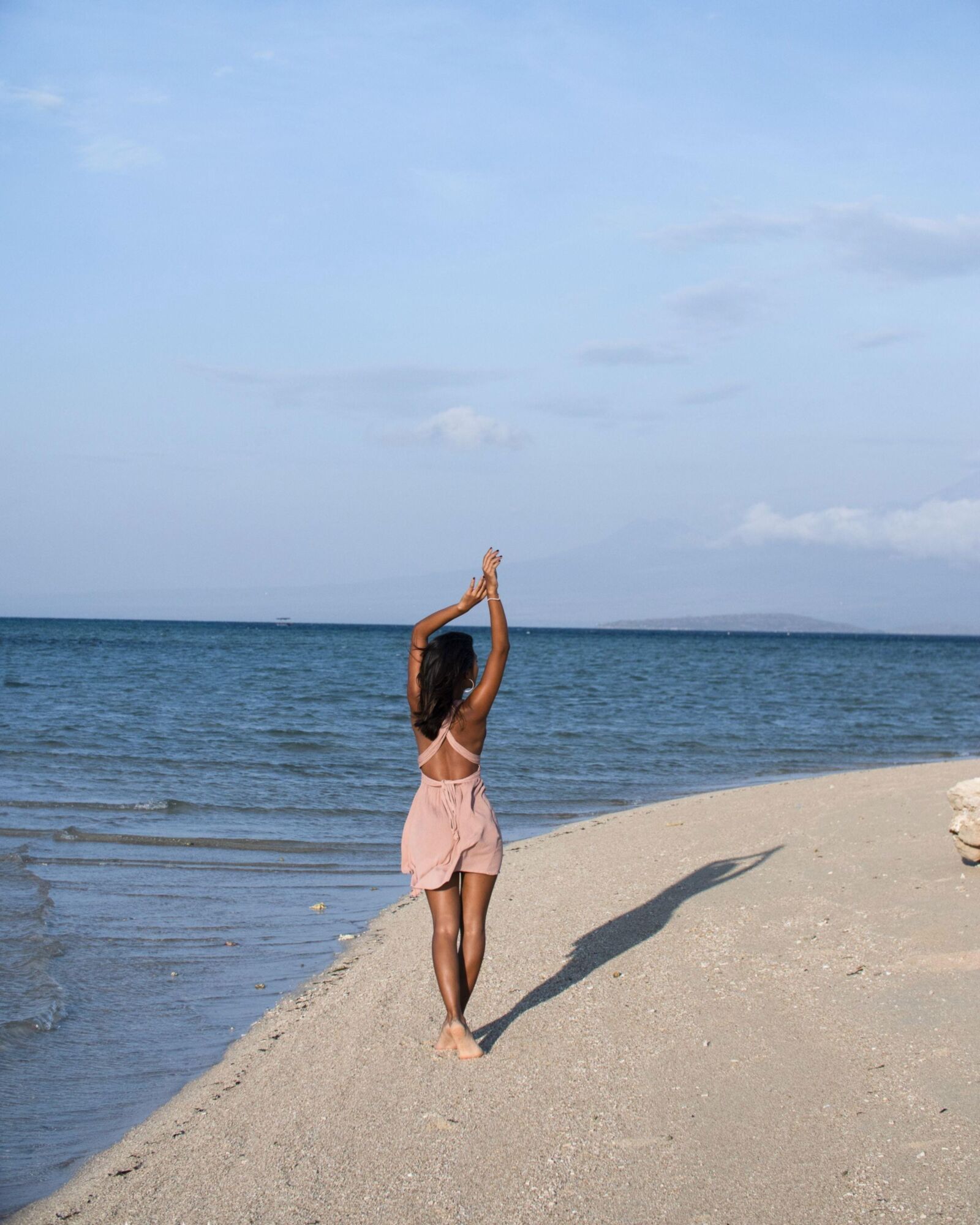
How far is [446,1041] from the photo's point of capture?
4.91m

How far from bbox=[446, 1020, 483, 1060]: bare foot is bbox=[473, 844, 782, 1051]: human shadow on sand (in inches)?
6.4

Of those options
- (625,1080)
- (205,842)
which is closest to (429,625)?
(625,1080)

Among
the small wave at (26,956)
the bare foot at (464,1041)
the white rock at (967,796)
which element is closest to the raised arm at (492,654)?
the bare foot at (464,1041)

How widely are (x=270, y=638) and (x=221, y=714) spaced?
76446 mm

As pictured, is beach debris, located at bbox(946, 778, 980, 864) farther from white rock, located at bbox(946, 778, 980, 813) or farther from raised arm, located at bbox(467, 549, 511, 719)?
raised arm, located at bbox(467, 549, 511, 719)

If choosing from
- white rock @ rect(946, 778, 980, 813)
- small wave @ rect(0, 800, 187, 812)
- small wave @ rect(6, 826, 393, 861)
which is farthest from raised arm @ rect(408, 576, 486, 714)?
small wave @ rect(0, 800, 187, 812)

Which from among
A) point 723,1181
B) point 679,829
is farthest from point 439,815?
point 679,829

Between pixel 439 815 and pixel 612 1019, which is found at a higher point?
pixel 439 815

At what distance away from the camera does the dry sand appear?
3.59 meters

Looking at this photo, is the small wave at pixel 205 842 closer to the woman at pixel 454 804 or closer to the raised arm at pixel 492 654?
the woman at pixel 454 804

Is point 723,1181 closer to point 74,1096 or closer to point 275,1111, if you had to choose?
point 275,1111

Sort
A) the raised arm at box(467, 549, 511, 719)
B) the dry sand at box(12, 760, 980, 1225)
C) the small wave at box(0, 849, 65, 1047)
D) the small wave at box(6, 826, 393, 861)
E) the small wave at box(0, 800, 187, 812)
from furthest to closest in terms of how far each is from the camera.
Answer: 1. the small wave at box(0, 800, 187, 812)
2. the small wave at box(6, 826, 393, 861)
3. the small wave at box(0, 849, 65, 1047)
4. the raised arm at box(467, 549, 511, 719)
5. the dry sand at box(12, 760, 980, 1225)

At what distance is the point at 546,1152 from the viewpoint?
3.88m

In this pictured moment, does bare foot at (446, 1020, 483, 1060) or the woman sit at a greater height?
the woman
